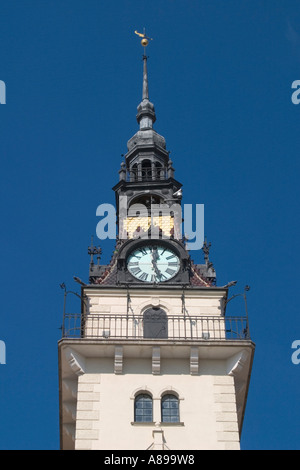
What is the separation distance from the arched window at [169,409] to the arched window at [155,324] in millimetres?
2398

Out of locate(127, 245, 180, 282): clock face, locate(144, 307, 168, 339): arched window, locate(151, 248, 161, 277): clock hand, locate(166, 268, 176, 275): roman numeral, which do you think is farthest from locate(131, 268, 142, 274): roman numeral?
locate(144, 307, 168, 339): arched window

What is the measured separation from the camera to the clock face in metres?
36.8

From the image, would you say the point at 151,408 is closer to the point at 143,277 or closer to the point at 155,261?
the point at 143,277

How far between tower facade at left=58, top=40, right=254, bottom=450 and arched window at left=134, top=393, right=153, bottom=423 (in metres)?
0.03

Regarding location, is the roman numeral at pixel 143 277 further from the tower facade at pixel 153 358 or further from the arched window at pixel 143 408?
the arched window at pixel 143 408

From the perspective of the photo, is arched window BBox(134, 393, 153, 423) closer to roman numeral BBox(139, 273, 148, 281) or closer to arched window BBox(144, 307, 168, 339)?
arched window BBox(144, 307, 168, 339)

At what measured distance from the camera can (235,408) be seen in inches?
1287

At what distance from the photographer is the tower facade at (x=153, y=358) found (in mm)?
32062

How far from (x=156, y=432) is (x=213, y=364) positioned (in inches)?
130

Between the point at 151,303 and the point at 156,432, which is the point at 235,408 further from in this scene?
the point at 151,303

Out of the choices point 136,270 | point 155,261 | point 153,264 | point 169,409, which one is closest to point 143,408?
point 169,409

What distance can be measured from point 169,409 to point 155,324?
340 cm
